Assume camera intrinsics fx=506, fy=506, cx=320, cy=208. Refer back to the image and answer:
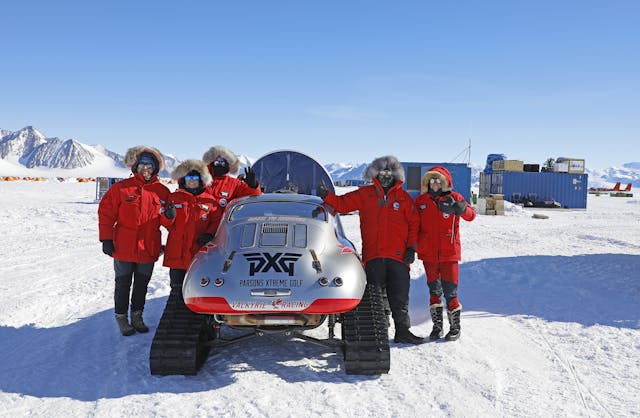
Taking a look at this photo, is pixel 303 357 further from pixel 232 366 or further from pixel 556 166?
pixel 556 166

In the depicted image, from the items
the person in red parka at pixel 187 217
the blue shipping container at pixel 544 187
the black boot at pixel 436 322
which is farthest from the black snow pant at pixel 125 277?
the blue shipping container at pixel 544 187

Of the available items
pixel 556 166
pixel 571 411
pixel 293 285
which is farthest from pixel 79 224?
pixel 556 166

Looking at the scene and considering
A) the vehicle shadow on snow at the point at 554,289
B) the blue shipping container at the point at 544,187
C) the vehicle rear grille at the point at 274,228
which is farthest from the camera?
the blue shipping container at the point at 544,187

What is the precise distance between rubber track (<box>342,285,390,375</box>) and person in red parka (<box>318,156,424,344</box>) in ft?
2.24

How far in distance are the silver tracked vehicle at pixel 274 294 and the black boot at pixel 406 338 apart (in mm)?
584

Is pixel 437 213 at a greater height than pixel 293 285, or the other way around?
pixel 437 213

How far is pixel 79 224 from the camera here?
16844 mm

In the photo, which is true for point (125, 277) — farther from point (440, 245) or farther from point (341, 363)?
point (440, 245)

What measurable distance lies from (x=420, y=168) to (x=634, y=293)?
19.4 m

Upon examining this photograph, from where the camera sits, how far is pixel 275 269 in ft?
14.3

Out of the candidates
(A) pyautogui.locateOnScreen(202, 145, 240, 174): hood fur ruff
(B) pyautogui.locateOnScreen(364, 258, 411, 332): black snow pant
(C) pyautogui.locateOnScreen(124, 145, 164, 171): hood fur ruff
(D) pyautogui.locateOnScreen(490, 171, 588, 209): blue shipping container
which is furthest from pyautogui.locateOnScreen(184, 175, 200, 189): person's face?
(D) pyautogui.locateOnScreen(490, 171, 588, 209): blue shipping container

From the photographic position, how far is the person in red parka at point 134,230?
219 inches

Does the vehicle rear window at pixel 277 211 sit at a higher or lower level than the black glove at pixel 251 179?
lower

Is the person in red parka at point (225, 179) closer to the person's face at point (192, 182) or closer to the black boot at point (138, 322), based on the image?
the person's face at point (192, 182)
